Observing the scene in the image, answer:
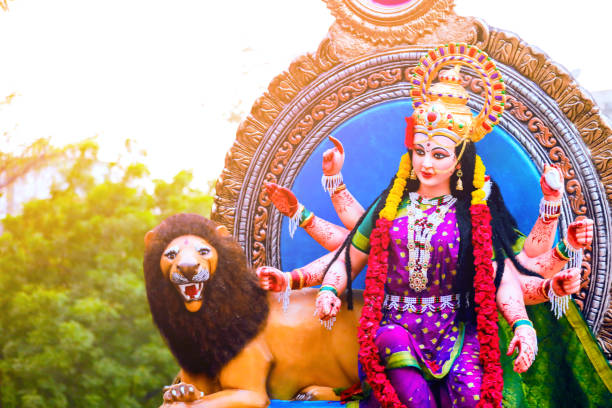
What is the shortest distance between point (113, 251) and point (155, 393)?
1.86 metres

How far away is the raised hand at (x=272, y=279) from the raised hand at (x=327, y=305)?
250 millimetres

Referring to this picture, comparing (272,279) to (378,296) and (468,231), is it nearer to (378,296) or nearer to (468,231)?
(378,296)

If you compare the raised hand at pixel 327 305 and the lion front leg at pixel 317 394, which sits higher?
the raised hand at pixel 327 305

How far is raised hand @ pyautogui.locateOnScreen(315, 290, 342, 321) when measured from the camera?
10.8 feet

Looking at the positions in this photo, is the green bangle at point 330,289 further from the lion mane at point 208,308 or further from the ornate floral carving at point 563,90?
the ornate floral carving at point 563,90

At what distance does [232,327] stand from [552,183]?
1.80 meters

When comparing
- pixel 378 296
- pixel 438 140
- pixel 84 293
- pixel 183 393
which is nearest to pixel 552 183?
pixel 438 140

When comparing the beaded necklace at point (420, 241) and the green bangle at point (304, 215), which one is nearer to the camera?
the beaded necklace at point (420, 241)

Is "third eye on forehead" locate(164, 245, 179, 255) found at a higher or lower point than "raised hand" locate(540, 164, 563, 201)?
lower

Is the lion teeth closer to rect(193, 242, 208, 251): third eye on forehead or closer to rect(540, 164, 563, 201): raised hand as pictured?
rect(193, 242, 208, 251): third eye on forehead

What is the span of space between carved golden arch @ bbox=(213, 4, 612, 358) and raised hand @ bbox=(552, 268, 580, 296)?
1.82 feet

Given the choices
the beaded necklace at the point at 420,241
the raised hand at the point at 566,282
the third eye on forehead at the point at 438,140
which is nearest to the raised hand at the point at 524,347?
the raised hand at the point at 566,282

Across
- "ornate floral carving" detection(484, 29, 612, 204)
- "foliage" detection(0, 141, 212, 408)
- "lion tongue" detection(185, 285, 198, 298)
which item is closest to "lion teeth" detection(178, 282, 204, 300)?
"lion tongue" detection(185, 285, 198, 298)

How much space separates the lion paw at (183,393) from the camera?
3.39 metres
